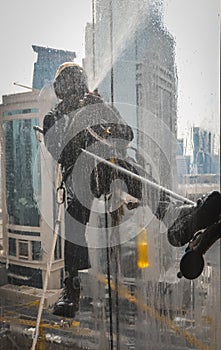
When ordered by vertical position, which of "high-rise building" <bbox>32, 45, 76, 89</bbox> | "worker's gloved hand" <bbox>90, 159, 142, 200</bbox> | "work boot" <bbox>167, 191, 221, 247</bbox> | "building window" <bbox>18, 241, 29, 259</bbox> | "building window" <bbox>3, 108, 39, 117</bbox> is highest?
"high-rise building" <bbox>32, 45, 76, 89</bbox>

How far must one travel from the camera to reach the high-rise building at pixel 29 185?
97 centimetres

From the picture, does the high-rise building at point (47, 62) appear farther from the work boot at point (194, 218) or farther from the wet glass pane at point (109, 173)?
the work boot at point (194, 218)

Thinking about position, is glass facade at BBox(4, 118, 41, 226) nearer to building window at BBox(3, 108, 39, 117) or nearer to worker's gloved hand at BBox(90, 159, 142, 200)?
building window at BBox(3, 108, 39, 117)

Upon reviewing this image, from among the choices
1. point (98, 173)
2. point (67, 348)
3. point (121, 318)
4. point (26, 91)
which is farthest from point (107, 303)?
point (26, 91)

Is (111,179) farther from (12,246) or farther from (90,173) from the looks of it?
(12,246)

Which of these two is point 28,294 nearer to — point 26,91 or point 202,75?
point 26,91

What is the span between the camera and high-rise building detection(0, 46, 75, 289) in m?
0.97

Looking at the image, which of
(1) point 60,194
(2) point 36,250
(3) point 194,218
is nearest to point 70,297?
(2) point 36,250

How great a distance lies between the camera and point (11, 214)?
3.40 feet

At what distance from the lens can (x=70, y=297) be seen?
961 mm

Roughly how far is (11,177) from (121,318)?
432mm

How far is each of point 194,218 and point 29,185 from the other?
412 millimetres

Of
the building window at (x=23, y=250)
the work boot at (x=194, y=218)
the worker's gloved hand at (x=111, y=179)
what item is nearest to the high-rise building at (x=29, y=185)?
the building window at (x=23, y=250)

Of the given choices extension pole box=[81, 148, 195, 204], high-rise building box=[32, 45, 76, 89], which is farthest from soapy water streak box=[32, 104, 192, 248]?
high-rise building box=[32, 45, 76, 89]
